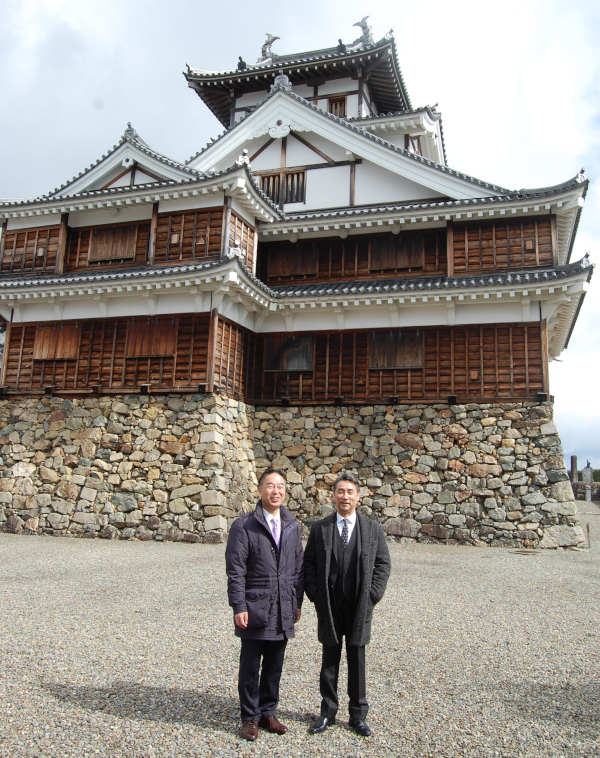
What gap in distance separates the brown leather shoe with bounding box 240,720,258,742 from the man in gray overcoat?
39 cm

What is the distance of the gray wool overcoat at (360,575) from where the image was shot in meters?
4.10

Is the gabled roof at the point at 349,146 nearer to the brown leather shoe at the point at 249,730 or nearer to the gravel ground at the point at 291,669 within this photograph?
the gravel ground at the point at 291,669

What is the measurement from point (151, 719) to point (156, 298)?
38.9 ft

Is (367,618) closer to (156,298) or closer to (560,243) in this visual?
(156,298)

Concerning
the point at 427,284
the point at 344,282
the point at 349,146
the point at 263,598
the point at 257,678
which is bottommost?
the point at 257,678

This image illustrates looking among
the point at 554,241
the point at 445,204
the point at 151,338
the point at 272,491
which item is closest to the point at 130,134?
the point at 151,338

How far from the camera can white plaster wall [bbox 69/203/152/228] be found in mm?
15672

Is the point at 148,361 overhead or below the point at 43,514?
overhead

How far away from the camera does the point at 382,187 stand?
16.8 metres

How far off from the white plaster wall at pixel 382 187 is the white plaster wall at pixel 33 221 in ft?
27.4

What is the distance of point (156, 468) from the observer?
1420cm

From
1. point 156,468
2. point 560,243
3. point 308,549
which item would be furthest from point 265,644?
point 560,243

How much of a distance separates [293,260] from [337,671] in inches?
533

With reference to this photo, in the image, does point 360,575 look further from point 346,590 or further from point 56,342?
Answer: point 56,342
